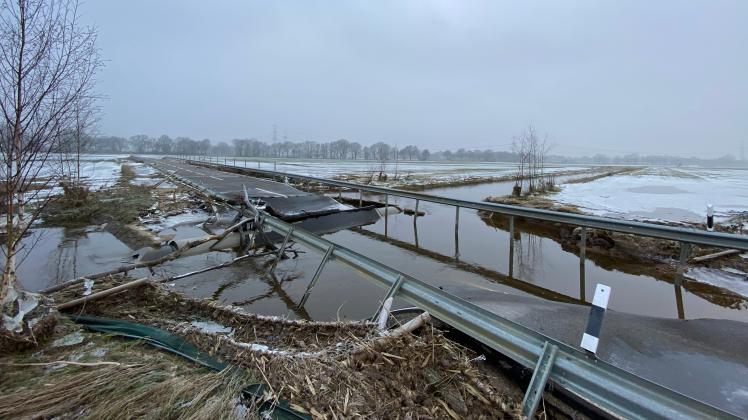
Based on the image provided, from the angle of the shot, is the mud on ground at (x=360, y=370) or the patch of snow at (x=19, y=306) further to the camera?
the patch of snow at (x=19, y=306)

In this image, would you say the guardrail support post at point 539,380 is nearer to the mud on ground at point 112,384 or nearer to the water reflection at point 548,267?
the mud on ground at point 112,384

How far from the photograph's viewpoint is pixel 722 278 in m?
7.14

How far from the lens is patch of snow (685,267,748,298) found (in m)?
6.62

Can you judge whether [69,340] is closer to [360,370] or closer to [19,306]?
[19,306]

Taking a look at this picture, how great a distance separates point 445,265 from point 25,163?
24.1 feet

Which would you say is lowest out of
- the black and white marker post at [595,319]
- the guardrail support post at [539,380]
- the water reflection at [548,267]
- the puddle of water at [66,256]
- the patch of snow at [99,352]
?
the water reflection at [548,267]

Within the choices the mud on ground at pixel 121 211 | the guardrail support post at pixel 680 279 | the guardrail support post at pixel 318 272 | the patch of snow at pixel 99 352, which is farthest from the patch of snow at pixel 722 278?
the mud on ground at pixel 121 211

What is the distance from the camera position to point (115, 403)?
8.20ft

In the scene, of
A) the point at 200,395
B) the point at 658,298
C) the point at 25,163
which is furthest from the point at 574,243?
the point at 25,163

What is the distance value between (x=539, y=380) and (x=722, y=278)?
298 inches

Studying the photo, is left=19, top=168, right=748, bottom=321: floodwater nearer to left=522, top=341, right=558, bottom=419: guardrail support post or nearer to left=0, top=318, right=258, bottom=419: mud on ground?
left=0, top=318, right=258, bottom=419: mud on ground

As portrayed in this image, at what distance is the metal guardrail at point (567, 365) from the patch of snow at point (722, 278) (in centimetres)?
650

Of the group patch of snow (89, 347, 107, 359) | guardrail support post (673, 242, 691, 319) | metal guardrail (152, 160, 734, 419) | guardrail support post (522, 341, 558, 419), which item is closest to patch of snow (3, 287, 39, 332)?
patch of snow (89, 347, 107, 359)

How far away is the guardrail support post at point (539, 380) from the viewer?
7.76 feet
